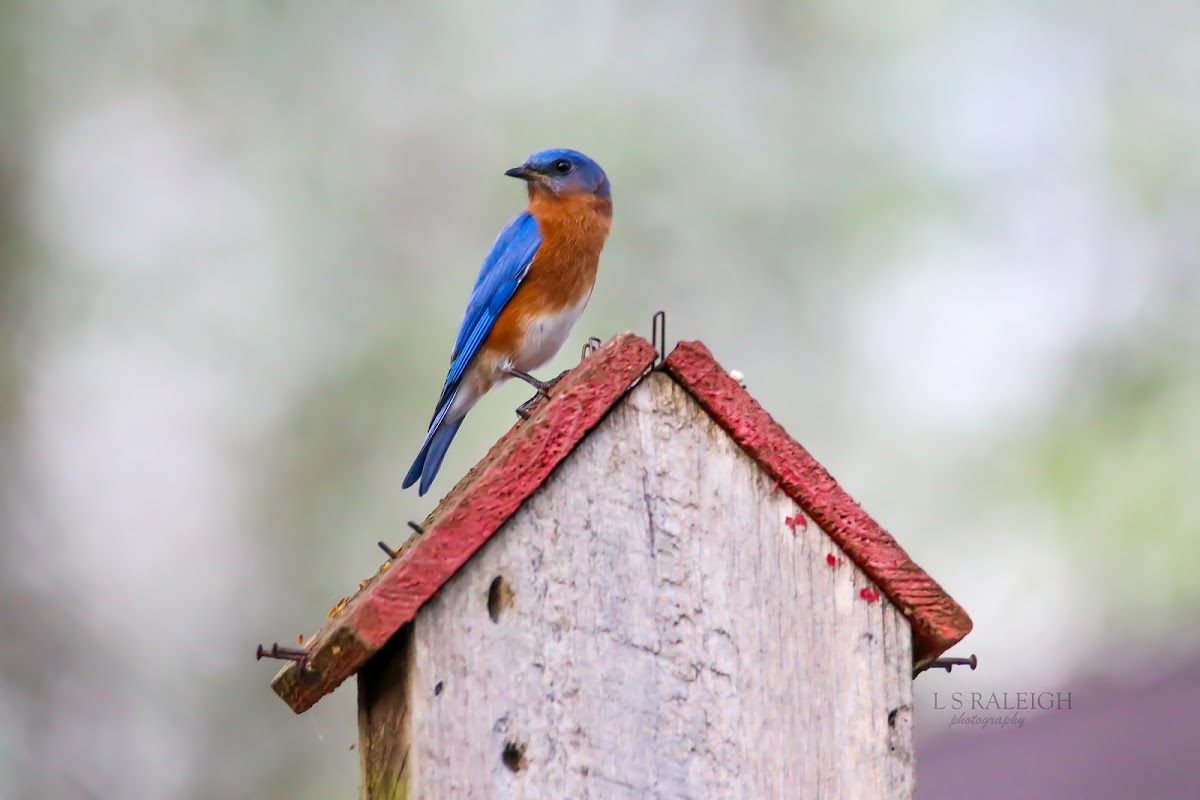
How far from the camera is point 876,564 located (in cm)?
336

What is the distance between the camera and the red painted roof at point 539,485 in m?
3.05

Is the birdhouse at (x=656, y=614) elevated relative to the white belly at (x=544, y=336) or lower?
lower

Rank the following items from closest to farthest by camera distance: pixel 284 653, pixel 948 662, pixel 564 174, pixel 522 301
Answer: pixel 284 653 < pixel 948 662 < pixel 522 301 < pixel 564 174

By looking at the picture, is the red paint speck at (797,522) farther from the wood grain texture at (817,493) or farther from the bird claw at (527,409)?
the bird claw at (527,409)

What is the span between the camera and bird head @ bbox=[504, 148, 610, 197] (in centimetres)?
536

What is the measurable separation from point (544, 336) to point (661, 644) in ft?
6.54

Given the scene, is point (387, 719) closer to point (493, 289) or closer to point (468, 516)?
point (468, 516)

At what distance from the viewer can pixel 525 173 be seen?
215 inches

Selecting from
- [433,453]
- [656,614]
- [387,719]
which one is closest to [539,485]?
[656,614]

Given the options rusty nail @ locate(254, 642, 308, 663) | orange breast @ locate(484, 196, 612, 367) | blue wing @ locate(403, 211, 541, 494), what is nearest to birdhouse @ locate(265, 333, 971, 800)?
rusty nail @ locate(254, 642, 308, 663)

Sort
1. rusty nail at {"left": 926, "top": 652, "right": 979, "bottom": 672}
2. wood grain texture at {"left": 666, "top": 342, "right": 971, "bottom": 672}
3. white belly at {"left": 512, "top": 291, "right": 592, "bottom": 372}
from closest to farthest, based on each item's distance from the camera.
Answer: wood grain texture at {"left": 666, "top": 342, "right": 971, "bottom": 672}, rusty nail at {"left": 926, "top": 652, "right": 979, "bottom": 672}, white belly at {"left": 512, "top": 291, "right": 592, "bottom": 372}

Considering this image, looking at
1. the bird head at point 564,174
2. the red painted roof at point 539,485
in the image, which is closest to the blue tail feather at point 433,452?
the bird head at point 564,174

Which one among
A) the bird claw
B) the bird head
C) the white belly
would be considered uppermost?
the bird head

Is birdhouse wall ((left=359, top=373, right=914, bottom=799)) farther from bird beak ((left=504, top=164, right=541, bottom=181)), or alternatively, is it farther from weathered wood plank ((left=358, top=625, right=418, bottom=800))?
bird beak ((left=504, top=164, right=541, bottom=181))
